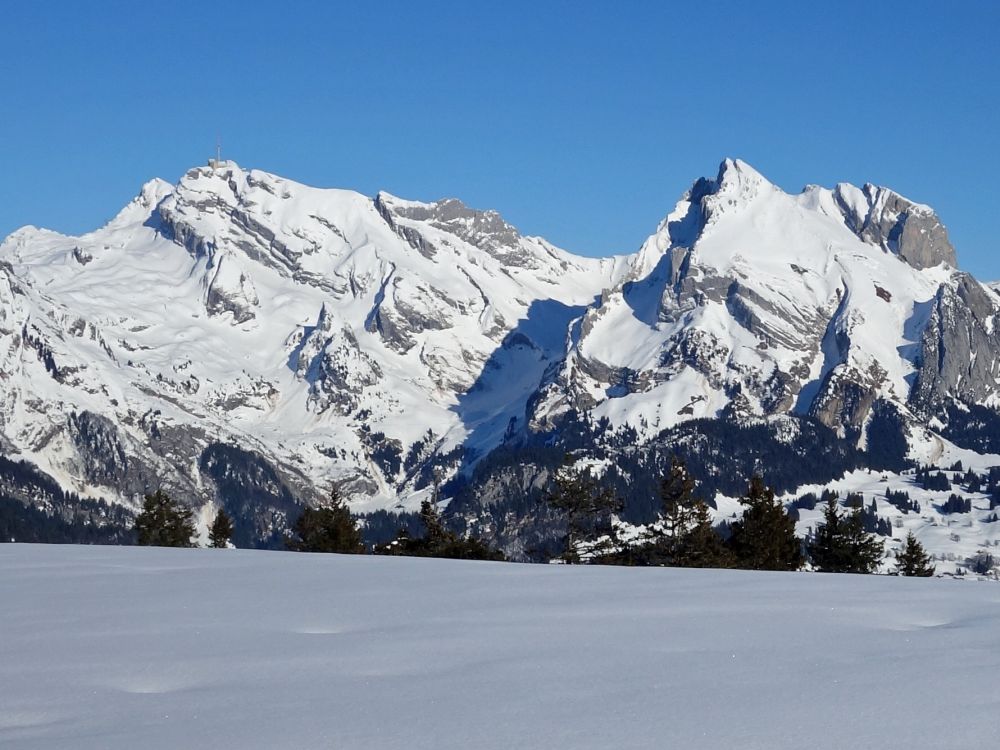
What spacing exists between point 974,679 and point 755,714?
10.0ft

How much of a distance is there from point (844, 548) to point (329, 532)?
32.4 meters

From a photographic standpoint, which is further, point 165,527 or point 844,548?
point 165,527

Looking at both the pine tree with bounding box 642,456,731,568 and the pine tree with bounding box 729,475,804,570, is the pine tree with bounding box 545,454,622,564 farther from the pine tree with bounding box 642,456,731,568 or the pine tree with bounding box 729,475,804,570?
the pine tree with bounding box 729,475,804,570

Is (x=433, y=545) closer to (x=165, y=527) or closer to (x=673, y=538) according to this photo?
(x=673, y=538)

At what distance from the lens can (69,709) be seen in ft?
49.6

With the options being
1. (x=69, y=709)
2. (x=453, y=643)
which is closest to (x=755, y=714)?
(x=453, y=643)

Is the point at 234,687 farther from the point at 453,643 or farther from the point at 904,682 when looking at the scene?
the point at 904,682

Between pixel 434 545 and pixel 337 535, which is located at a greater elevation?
pixel 337 535

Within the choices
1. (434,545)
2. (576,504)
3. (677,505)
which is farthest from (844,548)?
(434,545)

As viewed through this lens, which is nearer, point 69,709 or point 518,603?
point 69,709

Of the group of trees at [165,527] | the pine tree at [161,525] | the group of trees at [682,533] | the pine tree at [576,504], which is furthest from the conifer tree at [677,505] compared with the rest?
the group of trees at [165,527]

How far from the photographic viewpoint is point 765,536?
7550 cm

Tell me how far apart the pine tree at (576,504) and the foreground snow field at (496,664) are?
4463 cm

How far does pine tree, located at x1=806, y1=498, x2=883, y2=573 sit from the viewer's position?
81.4 m
